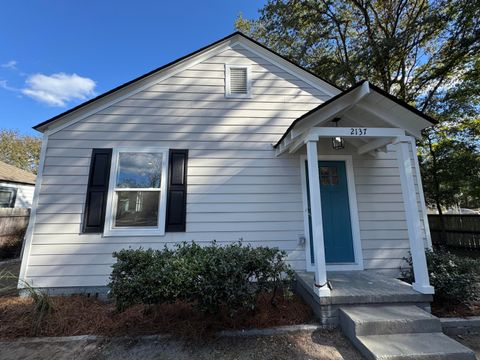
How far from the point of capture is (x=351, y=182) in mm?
4508

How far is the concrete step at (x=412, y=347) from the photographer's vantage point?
86.1 inches

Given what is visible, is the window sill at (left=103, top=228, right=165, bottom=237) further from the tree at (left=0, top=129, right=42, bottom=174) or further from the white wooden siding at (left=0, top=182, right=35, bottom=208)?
the tree at (left=0, top=129, right=42, bottom=174)

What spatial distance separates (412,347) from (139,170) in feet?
15.5

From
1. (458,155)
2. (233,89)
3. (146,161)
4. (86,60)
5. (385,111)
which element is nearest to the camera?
(385,111)

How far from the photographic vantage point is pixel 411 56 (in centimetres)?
972

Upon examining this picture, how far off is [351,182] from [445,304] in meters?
2.31

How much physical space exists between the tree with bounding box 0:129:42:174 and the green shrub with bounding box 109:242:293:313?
30.8 meters

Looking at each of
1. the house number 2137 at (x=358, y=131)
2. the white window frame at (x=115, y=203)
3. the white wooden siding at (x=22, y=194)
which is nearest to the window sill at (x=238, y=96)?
the white window frame at (x=115, y=203)

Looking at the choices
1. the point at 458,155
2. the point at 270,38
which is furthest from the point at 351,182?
the point at 270,38

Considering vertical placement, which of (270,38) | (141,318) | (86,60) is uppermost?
(270,38)

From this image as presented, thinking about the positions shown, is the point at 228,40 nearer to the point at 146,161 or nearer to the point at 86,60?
the point at 146,161

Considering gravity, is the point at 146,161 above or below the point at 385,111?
below

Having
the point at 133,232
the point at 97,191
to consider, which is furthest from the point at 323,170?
the point at 97,191

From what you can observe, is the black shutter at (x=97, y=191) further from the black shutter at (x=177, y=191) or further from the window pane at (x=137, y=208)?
the black shutter at (x=177, y=191)
